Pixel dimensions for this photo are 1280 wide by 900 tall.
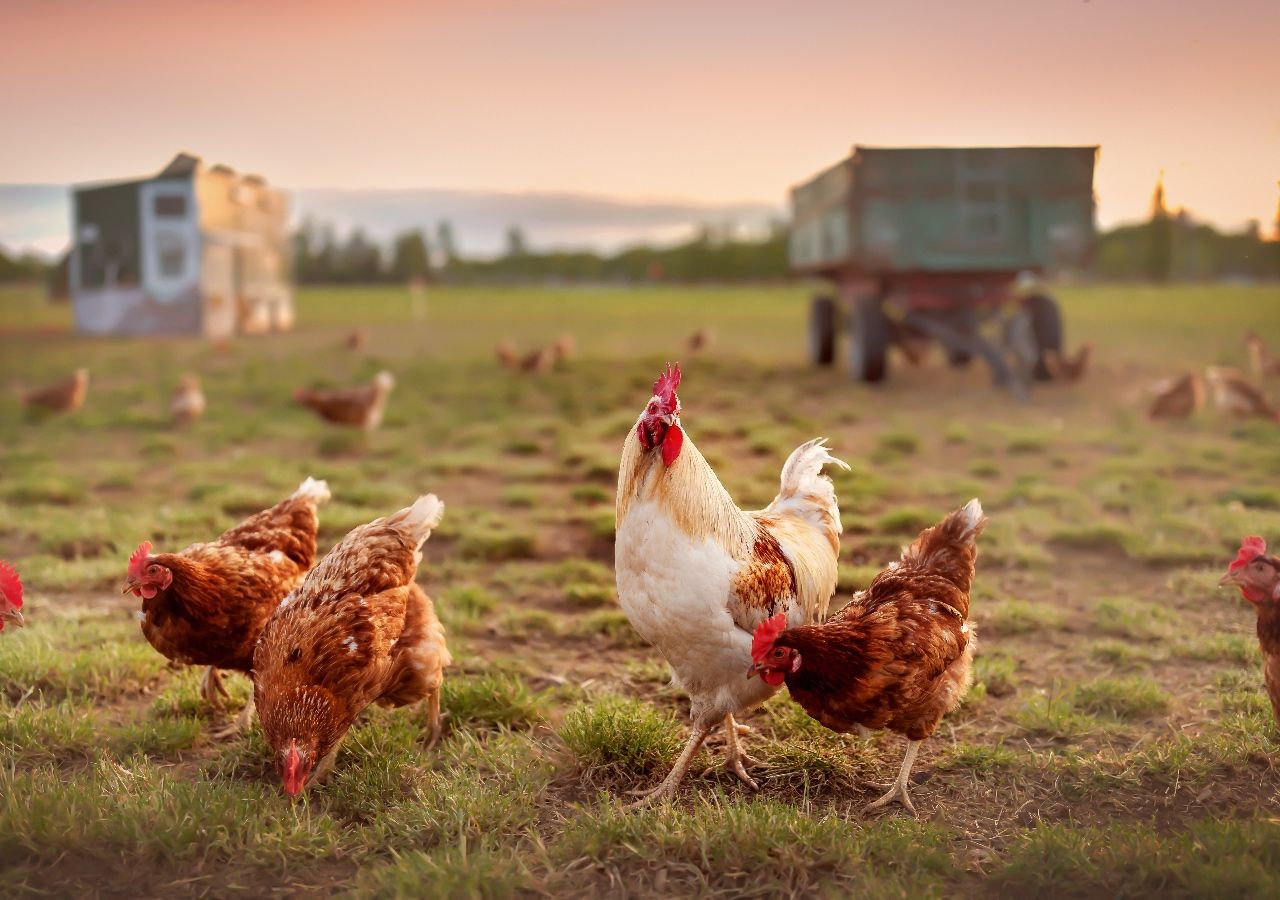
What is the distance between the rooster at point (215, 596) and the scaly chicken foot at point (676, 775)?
162 cm

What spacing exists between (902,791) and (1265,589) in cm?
134

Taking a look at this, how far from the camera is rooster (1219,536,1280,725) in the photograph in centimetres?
288

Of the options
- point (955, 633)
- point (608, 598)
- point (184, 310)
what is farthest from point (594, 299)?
point (955, 633)

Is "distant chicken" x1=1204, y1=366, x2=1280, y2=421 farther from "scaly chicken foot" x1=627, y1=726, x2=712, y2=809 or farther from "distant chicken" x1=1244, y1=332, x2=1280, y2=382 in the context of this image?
"scaly chicken foot" x1=627, y1=726, x2=712, y2=809

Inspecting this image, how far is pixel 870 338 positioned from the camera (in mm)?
11594

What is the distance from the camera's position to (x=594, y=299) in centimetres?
2766

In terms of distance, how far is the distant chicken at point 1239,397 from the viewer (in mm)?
9508

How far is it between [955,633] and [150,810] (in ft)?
8.71

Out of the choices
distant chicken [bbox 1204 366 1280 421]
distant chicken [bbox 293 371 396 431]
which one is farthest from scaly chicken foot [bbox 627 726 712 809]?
distant chicken [bbox 1204 366 1280 421]

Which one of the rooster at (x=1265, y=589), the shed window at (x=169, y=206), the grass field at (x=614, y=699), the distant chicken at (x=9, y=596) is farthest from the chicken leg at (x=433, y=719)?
the shed window at (x=169, y=206)

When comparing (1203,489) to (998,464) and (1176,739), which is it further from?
(1176,739)

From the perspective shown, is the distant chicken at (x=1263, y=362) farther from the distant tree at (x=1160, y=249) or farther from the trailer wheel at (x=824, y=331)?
the trailer wheel at (x=824, y=331)

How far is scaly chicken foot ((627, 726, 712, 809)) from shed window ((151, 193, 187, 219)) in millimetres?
11780

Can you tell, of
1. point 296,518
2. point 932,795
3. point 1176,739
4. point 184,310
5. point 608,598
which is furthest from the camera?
point 184,310
